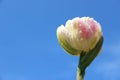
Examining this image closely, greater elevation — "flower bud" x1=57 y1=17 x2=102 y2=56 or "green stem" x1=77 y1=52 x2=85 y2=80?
"flower bud" x1=57 y1=17 x2=102 y2=56

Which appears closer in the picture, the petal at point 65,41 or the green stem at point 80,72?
the green stem at point 80,72

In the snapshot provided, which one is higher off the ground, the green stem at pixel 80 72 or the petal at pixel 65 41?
the petal at pixel 65 41

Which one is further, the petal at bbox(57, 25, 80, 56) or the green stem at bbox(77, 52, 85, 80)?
the petal at bbox(57, 25, 80, 56)

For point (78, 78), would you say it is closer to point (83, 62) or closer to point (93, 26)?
point (83, 62)

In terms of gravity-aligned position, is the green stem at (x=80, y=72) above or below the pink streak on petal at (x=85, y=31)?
below

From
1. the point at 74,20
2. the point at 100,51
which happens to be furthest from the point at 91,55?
the point at 74,20

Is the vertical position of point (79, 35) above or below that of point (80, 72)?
above
